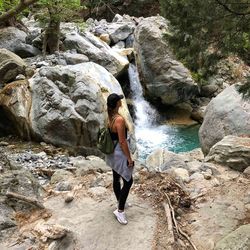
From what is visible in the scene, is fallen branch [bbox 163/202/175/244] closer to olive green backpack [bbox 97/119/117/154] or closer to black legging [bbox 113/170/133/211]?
black legging [bbox 113/170/133/211]

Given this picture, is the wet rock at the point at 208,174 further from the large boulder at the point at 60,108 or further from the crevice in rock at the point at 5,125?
the crevice in rock at the point at 5,125

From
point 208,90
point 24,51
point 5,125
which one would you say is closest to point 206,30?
point 5,125

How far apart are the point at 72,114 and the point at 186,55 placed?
6.28m

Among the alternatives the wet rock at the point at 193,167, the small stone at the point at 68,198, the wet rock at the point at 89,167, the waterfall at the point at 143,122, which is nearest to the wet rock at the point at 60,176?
the wet rock at the point at 89,167

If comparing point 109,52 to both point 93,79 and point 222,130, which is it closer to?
point 93,79

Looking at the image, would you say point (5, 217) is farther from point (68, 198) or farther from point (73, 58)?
point (73, 58)

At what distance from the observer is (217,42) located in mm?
6340

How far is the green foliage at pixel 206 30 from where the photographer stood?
5.97 metres

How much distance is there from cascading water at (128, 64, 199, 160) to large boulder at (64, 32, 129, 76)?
87.6 inches

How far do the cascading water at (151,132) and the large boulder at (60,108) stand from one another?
12.0 ft

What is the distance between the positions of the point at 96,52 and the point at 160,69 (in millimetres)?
3694

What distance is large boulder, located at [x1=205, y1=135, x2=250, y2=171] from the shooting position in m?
8.52

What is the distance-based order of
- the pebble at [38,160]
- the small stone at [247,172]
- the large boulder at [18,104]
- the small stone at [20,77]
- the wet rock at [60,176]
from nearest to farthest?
the small stone at [247,172] < the wet rock at [60,176] < the pebble at [38,160] < the large boulder at [18,104] < the small stone at [20,77]

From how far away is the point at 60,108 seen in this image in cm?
1234
